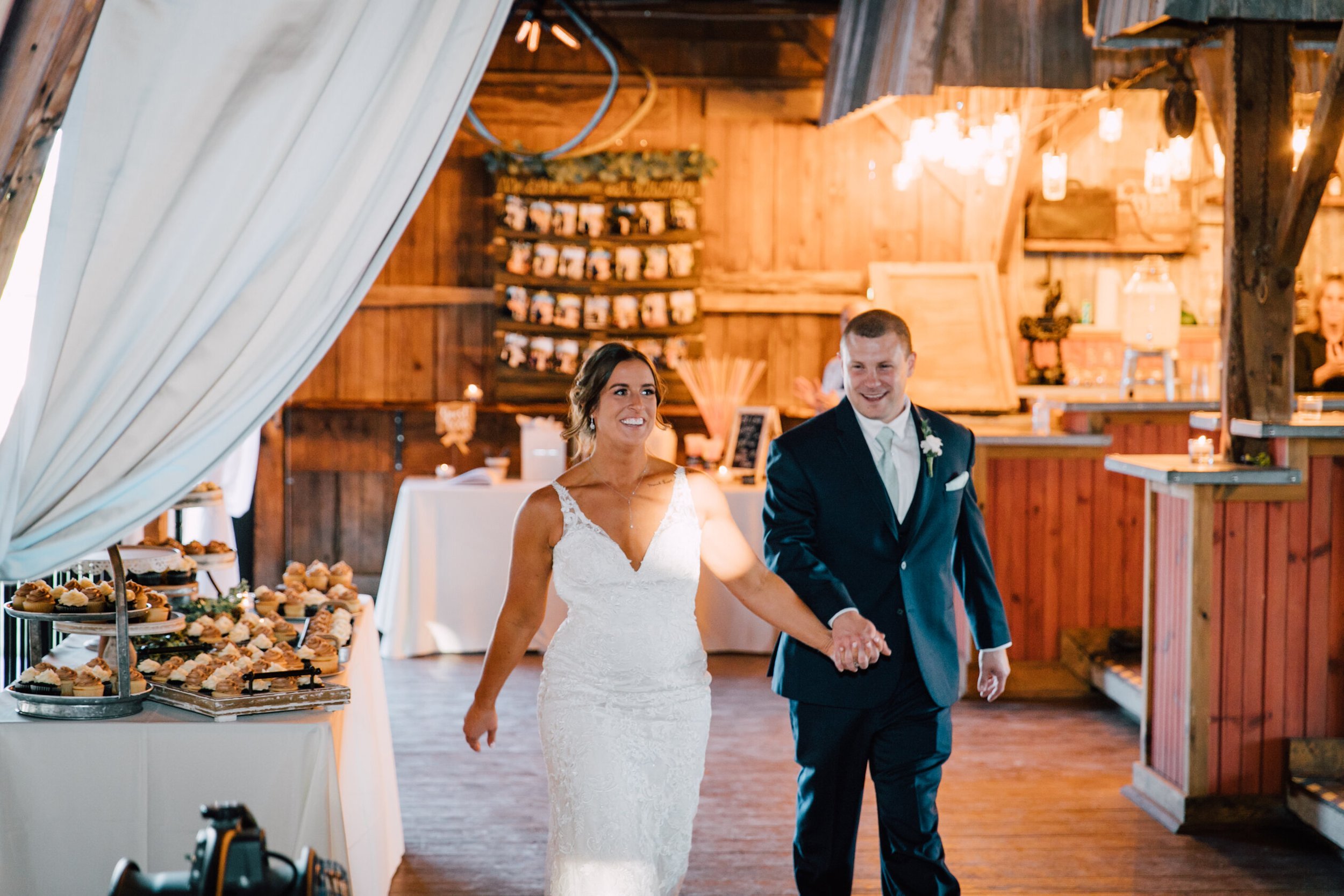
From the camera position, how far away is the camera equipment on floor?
164cm

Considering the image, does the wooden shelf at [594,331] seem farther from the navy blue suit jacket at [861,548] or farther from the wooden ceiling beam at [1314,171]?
the navy blue suit jacket at [861,548]

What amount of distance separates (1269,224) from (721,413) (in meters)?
3.68

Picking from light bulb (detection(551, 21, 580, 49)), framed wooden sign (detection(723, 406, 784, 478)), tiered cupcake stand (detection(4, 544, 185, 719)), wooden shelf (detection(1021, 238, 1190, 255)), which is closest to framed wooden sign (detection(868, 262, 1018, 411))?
wooden shelf (detection(1021, 238, 1190, 255))

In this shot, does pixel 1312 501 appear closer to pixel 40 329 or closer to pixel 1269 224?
pixel 1269 224

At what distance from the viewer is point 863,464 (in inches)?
127

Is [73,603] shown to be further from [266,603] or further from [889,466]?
[889,466]

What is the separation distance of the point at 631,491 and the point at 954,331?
5.57 meters

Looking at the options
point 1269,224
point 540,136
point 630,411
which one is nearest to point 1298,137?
point 1269,224

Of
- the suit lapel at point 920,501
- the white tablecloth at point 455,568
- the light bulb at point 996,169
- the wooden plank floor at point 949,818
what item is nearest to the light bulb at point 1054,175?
the light bulb at point 996,169

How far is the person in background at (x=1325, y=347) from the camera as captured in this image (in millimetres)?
7555

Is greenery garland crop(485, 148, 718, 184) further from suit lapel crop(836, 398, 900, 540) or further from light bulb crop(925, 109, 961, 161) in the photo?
suit lapel crop(836, 398, 900, 540)

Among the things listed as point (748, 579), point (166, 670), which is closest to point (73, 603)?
point (166, 670)

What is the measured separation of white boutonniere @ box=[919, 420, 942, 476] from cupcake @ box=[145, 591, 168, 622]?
6.25ft

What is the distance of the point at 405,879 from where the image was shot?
12.9ft
